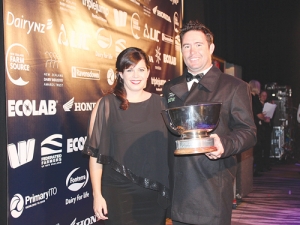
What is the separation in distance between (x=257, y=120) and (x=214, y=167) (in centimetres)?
499

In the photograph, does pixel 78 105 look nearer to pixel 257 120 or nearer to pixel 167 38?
pixel 167 38

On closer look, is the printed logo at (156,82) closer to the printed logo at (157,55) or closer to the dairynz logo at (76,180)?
the printed logo at (157,55)

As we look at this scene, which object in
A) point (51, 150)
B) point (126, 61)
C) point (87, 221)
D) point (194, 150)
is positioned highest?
point (126, 61)

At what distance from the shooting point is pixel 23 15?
290 centimetres

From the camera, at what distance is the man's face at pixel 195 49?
223 cm

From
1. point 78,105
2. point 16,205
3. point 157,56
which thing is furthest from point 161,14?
point 16,205

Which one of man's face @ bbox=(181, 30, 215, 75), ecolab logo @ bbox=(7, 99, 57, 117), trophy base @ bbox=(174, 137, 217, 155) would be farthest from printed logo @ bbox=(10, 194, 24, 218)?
man's face @ bbox=(181, 30, 215, 75)

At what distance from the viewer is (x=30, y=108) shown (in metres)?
2.96

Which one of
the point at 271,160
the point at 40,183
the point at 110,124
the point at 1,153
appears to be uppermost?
the point at 110,124

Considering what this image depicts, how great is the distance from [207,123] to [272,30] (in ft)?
33.2

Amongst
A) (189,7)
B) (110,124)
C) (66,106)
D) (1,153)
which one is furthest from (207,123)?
(189,7)

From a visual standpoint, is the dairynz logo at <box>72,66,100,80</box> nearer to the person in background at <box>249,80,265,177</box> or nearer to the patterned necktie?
the patterned necktie

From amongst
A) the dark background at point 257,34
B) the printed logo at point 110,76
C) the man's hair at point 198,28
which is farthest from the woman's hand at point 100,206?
the dark background at point 257,34

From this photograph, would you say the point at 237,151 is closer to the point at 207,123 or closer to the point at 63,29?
the point at 207,123
